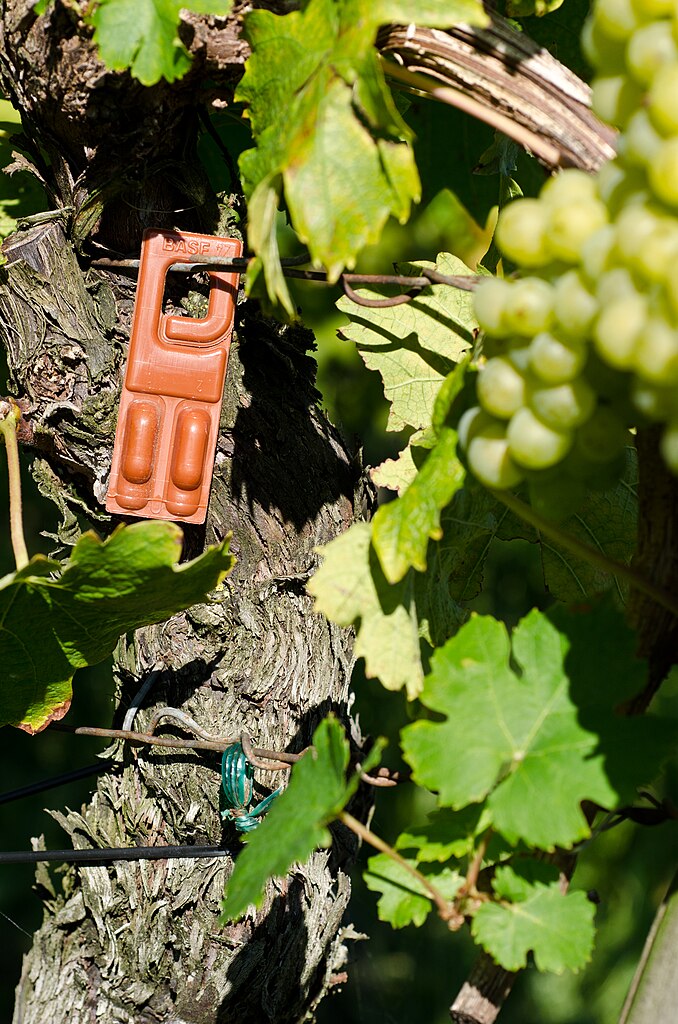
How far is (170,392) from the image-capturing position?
2.62 ft

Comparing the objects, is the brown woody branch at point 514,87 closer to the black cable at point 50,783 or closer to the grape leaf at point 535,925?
the grape leaf at point 535,925

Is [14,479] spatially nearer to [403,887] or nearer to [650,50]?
[403,887]

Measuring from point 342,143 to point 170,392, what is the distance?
33cm

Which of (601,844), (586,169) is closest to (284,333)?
(586,169)

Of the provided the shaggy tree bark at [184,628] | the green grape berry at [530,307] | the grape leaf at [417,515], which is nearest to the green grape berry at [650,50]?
the green grape berry at [530,307]

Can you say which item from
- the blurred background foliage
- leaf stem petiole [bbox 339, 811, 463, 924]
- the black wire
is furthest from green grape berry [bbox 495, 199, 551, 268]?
the blurred background foliage

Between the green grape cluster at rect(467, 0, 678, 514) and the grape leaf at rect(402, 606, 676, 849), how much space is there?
8 cm

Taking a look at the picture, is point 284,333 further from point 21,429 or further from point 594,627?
point 594,627

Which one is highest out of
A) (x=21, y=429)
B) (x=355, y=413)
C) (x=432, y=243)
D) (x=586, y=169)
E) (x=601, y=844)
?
(x=586, y=169)

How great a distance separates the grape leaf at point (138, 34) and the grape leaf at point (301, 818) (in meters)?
0.45

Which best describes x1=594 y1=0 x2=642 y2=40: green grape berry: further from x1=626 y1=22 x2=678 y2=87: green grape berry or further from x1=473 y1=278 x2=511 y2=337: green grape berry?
x1=473 y1=278 x2=511 y2=337: green grape berry

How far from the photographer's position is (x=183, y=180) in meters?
0.81

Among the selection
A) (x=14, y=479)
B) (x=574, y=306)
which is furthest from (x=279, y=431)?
(x=574, y=306)

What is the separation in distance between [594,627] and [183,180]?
1.73 feet
